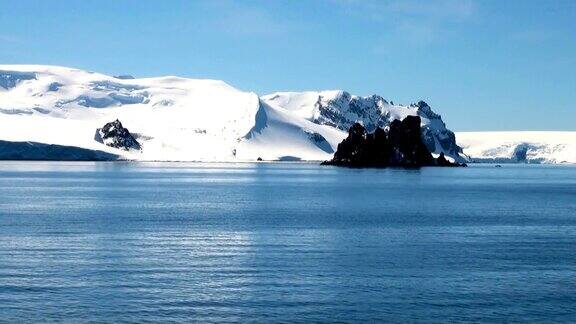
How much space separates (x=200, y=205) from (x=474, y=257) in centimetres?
4671

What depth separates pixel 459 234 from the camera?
61281 millimetres

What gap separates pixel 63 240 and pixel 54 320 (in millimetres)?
23533

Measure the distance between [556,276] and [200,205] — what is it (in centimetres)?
5345

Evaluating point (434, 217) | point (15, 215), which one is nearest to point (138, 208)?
point (15, 215)

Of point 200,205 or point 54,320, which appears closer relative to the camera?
point 54,320

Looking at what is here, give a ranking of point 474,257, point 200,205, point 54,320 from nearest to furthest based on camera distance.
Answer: point 54,320 → point 474,257 → point 200,205

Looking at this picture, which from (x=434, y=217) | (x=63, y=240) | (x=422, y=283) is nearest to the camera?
(x=422, y=283)

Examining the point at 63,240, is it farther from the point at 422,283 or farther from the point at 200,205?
the point at 200,205

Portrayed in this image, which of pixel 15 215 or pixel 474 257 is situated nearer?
pixel 474 257

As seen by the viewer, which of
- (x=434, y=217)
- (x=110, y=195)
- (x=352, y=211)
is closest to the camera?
(x=434, y=217)

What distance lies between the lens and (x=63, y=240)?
53.7 metres

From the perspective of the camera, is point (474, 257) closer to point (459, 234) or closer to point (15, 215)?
point (459, 234)

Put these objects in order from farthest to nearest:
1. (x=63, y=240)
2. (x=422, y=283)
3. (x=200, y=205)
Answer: (x=200, y=205) < (x=63, y=240) < (x=422, y=283)

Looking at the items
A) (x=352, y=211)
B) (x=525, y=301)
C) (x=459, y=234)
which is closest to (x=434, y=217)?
(x=352, y=211)
